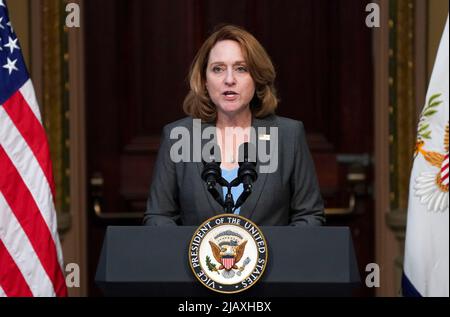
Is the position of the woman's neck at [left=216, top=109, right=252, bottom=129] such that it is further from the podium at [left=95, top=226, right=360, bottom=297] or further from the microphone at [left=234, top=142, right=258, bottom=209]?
the podium at [left=95, top=226, right=360, bottom=297]

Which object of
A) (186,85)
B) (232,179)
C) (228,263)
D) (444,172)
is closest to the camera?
(228,263)

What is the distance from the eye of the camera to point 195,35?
189 inches

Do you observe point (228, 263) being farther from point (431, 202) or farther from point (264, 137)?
point (431, 202)

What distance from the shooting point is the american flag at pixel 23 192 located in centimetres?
358

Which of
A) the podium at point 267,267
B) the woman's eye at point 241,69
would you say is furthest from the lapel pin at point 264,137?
the podium at point 267,267

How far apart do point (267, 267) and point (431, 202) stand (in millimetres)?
716

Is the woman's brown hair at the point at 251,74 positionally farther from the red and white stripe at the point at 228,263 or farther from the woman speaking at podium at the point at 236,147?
the red and white stripe at the point at 228,263

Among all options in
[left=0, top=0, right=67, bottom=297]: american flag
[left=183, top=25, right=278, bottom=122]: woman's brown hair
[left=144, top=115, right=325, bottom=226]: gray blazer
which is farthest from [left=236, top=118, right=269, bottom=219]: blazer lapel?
[left=0, top=0, right=67, bottom=297]: american flag

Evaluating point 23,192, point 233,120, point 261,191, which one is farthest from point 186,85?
point 261,191

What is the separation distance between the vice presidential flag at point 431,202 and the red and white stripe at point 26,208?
1260 millimetres

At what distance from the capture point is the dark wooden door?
4.79 meters

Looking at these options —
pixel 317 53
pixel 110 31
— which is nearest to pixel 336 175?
pixel 317 53

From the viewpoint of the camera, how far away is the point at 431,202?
3193mm

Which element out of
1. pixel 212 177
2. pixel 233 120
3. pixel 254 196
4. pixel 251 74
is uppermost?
pixel 251 74
